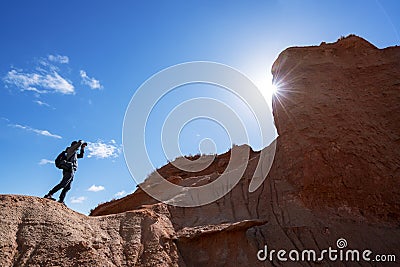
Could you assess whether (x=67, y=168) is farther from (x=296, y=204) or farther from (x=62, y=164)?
(x=296, y=204)

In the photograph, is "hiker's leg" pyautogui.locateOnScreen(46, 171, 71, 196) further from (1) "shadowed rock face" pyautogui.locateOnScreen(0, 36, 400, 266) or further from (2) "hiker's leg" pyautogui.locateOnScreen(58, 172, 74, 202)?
(1) "shadowed rock face" pyautogui.locateOnScreen(0, 36, 400, 266)

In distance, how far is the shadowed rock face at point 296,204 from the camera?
716cm

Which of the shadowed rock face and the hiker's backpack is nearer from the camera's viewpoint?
the shadowed rock face

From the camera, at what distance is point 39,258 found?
20.9 feet

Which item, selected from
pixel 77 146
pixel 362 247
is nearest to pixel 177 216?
pixel 77 146

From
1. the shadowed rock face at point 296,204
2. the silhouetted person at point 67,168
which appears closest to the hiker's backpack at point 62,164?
the silhouetted person at point 67,168

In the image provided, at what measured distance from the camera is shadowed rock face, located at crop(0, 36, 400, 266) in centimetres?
716

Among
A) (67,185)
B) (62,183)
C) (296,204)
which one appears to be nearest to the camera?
(62,183)

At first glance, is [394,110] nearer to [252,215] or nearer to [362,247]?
[362,247]

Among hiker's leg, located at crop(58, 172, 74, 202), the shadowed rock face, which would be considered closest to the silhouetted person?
hiker's leg, located at crop(58, 172, 74, 202)

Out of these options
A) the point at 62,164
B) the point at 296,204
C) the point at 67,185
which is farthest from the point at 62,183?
the point at 296,204

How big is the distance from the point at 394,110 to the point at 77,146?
10644 millimetres

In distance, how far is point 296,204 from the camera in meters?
10.4

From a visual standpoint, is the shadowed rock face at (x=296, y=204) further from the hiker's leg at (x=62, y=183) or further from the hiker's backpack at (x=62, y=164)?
the hiker's backpack at (x=62, y=164)
